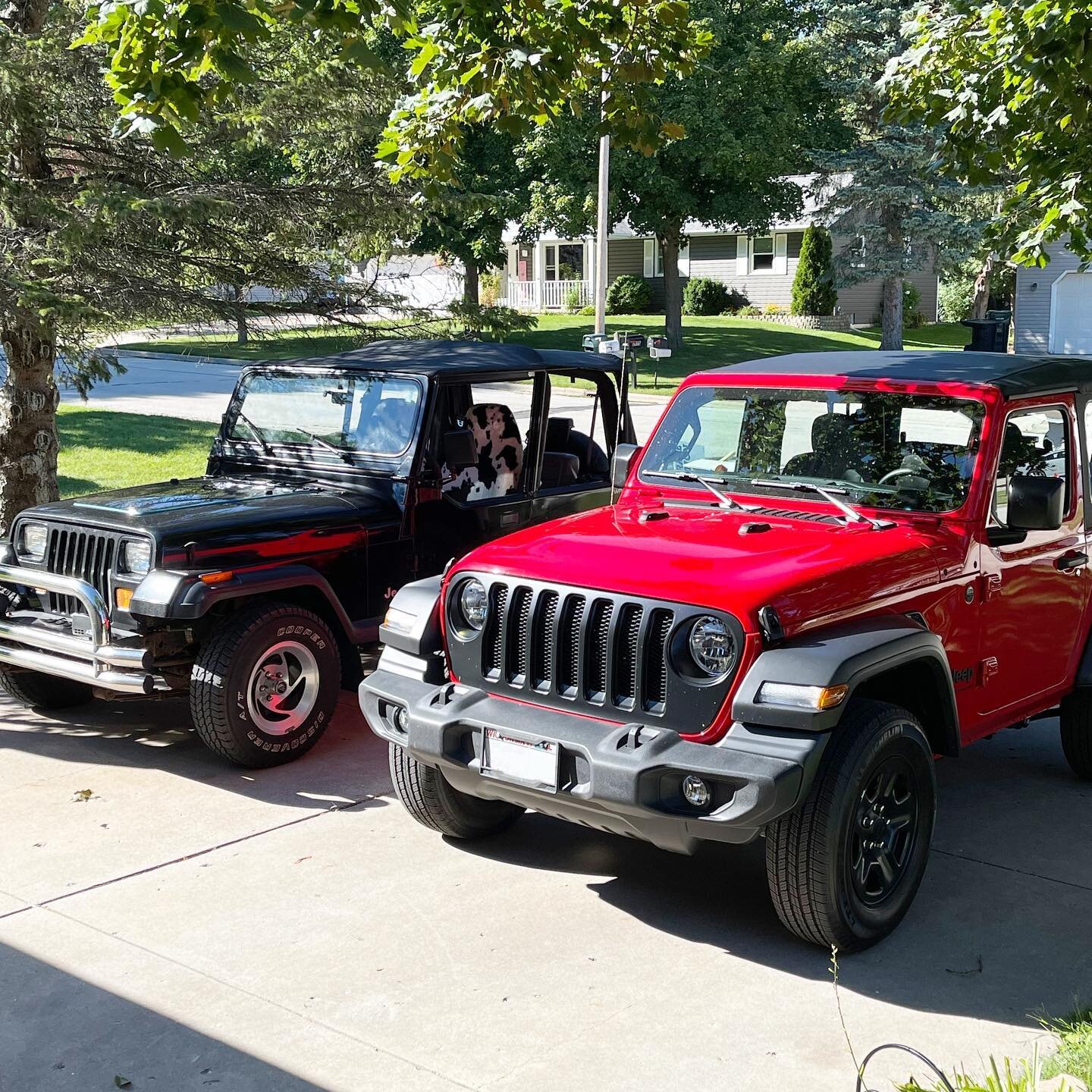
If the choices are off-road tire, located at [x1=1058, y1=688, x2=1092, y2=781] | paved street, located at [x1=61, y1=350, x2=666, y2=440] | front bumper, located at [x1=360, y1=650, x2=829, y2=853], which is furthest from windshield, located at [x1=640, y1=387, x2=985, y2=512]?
paved street, located at [x1=61, y1=350, x2=666, y2=440]

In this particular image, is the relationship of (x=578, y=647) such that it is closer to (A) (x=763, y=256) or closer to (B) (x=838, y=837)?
(B) (x=838, y=837)

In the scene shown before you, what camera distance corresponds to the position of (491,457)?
25.7 feet

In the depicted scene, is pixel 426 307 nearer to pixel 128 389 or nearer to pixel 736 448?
pixel 736 448

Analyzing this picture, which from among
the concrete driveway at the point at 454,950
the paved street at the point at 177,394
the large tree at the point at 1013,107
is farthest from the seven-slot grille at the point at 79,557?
the paved street at the point at 177,394

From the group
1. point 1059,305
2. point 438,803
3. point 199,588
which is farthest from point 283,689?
point 1059,305

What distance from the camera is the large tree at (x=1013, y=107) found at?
800cm

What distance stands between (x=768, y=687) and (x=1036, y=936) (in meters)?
1.50

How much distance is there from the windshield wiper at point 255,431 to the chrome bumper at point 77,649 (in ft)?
5.07

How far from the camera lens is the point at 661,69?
8.70m

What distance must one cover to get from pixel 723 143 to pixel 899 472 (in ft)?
97.3

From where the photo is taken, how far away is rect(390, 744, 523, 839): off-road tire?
17.6ft

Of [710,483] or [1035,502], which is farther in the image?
[710,483]

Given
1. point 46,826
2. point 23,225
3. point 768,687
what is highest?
point 23,225

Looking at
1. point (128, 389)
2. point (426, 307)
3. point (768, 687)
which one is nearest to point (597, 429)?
point (426, 307)
